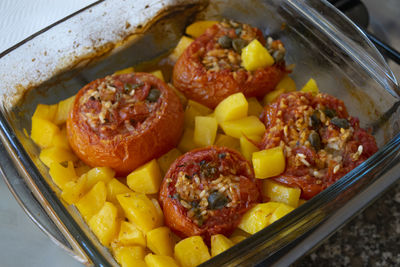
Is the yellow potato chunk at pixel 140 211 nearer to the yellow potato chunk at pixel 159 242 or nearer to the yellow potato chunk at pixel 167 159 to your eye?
the yellow potato chunk at pixel 159 242

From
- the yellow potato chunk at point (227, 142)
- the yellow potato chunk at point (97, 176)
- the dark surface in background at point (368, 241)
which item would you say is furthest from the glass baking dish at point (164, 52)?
the yellow potato chunk at point (227, 142)

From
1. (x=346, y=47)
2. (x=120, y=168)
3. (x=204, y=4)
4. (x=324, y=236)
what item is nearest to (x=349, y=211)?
(x=324, y=236)

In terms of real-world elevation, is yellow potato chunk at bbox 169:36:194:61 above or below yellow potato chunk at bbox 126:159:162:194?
above

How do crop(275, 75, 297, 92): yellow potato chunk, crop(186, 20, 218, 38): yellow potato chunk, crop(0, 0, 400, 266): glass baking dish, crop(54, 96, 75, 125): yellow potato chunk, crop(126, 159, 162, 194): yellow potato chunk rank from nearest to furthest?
crop(0, 0, 400, 266): glass baking dish → crop(126, 159, 162, 194): yellow potato chunk → crop(54, 96, 75, 125): yellow potato chunk → crop(275, 75, 297, 92): yellow potato chunk → crop(186, 20, 218, 38): yellow potato chunk

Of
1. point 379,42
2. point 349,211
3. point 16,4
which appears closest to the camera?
point 349,211

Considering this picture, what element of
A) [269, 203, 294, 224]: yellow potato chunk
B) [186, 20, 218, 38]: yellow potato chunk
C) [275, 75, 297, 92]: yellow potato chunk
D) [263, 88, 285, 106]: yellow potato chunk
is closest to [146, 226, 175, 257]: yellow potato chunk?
[269, 203, 294, 224]: yellow potato chunk

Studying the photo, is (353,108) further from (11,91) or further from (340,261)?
(11,91)

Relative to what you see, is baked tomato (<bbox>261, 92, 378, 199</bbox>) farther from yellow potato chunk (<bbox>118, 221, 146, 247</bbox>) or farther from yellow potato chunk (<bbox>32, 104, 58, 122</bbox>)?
yellow potato chunk (<bbox>32, 104, 58, 122</bbox>)
